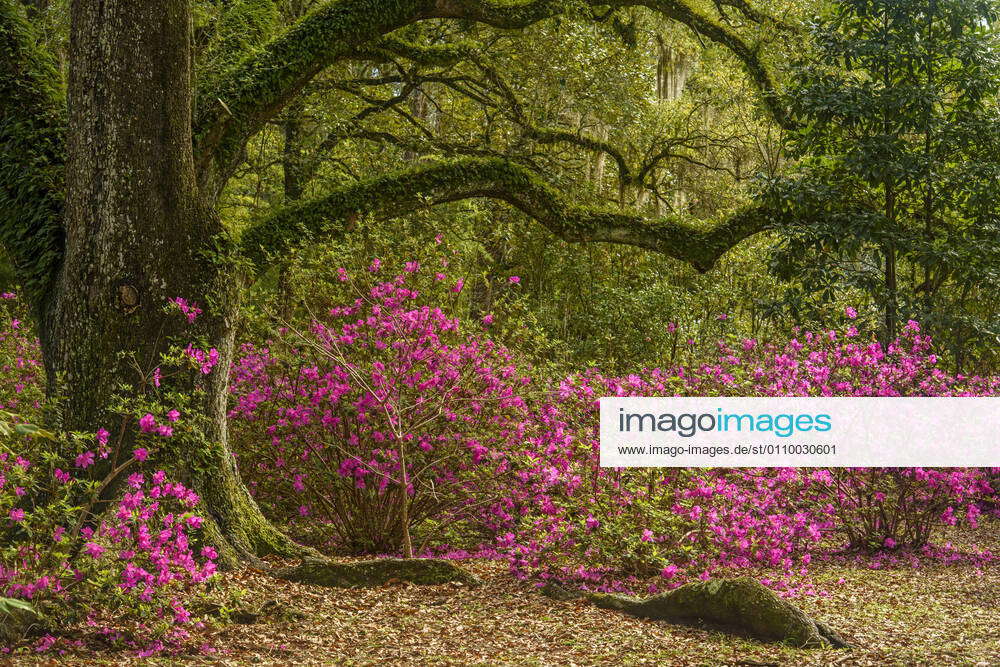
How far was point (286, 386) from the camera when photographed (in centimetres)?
769

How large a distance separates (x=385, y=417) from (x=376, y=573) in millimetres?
1227

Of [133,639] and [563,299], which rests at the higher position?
[563,299]

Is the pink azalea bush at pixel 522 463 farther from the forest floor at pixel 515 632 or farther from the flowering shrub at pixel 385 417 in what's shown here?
the forest floor at pixel 515 632

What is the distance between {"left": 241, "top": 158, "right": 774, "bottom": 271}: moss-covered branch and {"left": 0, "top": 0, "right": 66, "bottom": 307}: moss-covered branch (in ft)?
4.59

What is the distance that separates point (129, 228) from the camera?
242 inches

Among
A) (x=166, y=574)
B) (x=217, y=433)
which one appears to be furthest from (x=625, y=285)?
(x=166, y=574)

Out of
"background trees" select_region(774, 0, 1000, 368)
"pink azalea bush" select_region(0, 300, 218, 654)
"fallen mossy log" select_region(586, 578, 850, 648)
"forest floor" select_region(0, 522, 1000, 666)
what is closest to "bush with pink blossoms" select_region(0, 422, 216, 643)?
"pink azalea bush" select_region(0, 300, 218, 654)

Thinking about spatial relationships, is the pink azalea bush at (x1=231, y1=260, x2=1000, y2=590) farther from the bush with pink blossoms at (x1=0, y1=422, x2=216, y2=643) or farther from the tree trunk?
the bush with pink blossoms at (x1=0, y1=422, x2=216, y2=643)

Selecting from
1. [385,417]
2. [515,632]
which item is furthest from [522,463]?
[515,632]

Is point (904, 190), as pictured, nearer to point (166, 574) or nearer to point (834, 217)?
point (834, 217)

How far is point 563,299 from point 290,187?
8161mm

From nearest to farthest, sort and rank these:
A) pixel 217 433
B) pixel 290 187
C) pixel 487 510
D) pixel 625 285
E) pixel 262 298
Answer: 1. pixel 217 433
2. pixel 487 510
3. pixel 262 298
4. pixel 290 187
5. pixel 625 285

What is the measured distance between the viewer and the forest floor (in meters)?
5.08

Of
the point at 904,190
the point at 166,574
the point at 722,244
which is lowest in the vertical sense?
the point at 166,574
